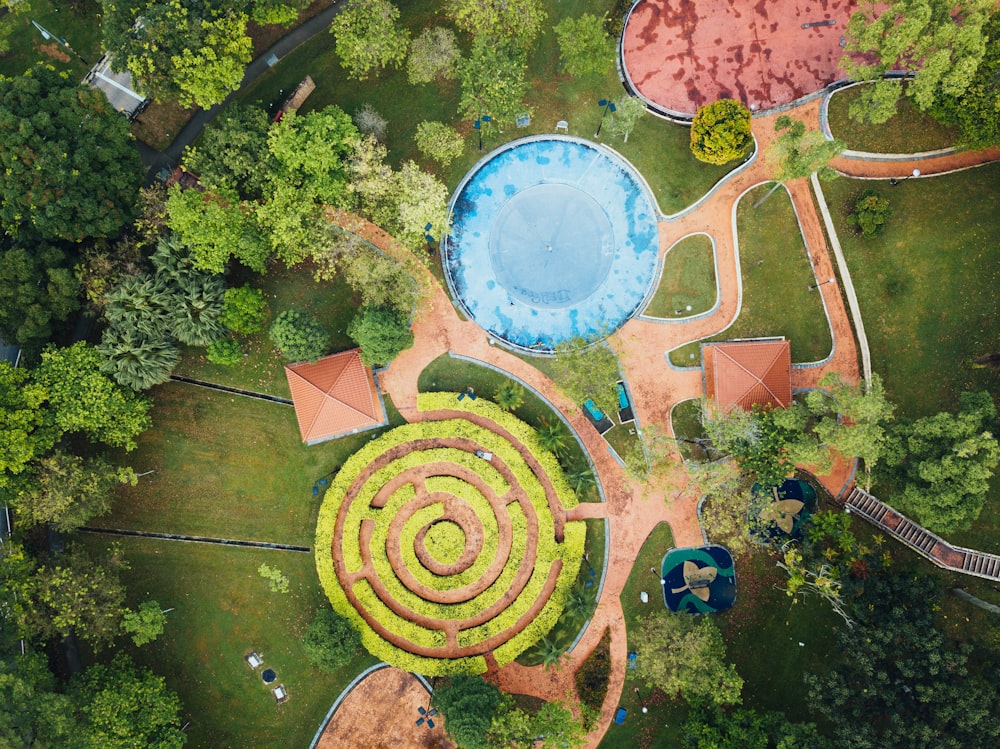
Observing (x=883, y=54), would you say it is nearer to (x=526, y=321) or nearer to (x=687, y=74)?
(x=687, y=74)

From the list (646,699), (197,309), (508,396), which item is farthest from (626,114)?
(646,699)

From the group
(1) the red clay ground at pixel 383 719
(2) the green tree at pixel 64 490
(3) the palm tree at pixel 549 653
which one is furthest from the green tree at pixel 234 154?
(3) the palm tree at pixel 549 653

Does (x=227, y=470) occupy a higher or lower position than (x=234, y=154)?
lower

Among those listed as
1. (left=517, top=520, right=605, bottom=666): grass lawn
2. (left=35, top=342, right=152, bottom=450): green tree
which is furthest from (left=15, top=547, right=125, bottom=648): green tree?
(left=517, top=520, right=605, bottom=666): grass lawn

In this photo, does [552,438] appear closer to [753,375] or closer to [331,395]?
[753,375]

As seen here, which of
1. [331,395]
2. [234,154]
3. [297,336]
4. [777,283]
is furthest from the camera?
[777,283]

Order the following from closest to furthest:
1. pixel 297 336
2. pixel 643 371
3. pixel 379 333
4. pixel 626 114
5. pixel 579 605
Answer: pixel 297 336 < pixel 379 333 < pixel 626 114 < pixel 579 605 < pixel 643 371
